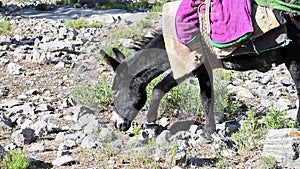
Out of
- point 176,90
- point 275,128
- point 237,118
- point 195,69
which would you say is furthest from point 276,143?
point 176,90

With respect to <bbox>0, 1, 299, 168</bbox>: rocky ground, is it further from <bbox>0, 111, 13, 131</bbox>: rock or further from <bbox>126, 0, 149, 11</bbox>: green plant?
<bbox>126, 0, 149, 11</bbox>: green plant

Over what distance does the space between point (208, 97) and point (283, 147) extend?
1726mm

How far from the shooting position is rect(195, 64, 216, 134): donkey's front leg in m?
6.67

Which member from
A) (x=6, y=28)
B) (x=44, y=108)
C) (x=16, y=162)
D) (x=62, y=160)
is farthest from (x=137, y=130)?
(x=6, y=28)

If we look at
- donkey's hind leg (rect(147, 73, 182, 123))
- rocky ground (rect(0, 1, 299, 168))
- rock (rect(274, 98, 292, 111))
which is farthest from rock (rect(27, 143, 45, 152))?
rock (rect(274, 98, 292, 111))

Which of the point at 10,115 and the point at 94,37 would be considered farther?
the point at 94,37

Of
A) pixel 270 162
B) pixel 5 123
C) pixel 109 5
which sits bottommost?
pixel 270 162

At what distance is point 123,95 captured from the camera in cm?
632

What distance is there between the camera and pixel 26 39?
1341 cm

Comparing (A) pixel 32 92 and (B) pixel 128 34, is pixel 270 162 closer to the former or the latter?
(A) pixel 32 92

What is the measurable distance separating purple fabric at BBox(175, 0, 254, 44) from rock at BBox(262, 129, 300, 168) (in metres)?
1.07

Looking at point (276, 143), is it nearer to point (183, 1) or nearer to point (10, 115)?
point (183, 1)

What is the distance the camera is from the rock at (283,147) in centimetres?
525

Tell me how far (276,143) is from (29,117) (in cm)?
354
